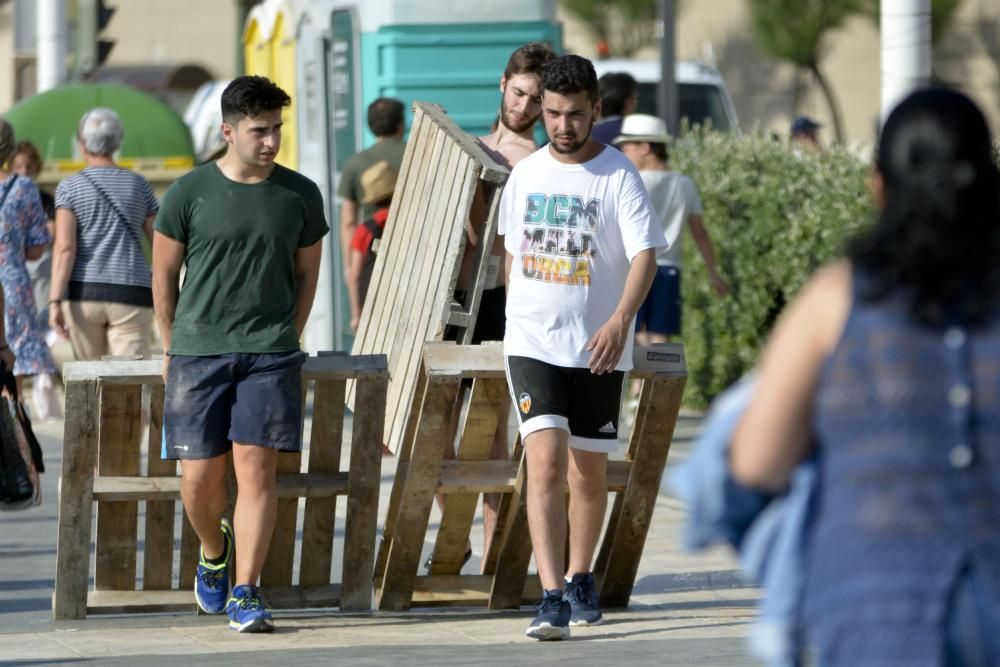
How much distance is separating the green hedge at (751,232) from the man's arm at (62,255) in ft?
14.3

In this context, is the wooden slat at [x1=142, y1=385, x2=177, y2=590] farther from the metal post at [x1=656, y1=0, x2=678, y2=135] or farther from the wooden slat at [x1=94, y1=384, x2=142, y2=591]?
the metal post at [x1=656, y1=0, x2=678, y2=135]

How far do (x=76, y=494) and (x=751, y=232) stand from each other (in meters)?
6.57

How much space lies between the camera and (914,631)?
3000mm

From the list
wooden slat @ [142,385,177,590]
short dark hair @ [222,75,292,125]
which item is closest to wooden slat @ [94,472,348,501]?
wooden slat @ [142,385,177,590]

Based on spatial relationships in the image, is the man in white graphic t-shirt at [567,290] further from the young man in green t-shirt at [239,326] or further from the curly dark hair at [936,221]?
the curly dark hair at [936,221]

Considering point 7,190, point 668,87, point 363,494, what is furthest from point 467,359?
point 668,87

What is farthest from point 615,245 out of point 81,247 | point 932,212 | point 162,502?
point 81,247

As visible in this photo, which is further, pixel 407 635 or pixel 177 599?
pixel 177 599

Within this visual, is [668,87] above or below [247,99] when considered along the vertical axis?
above

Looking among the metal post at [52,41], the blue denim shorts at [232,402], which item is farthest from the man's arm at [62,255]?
the metal post at [52,41]

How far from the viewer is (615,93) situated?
1023 centimetres

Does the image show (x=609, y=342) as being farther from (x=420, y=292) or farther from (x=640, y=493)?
(x=420, y=292)

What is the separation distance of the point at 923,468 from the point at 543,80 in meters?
3.84

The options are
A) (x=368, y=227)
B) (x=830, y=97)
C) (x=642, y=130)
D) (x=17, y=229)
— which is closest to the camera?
(x=17, y=229)
